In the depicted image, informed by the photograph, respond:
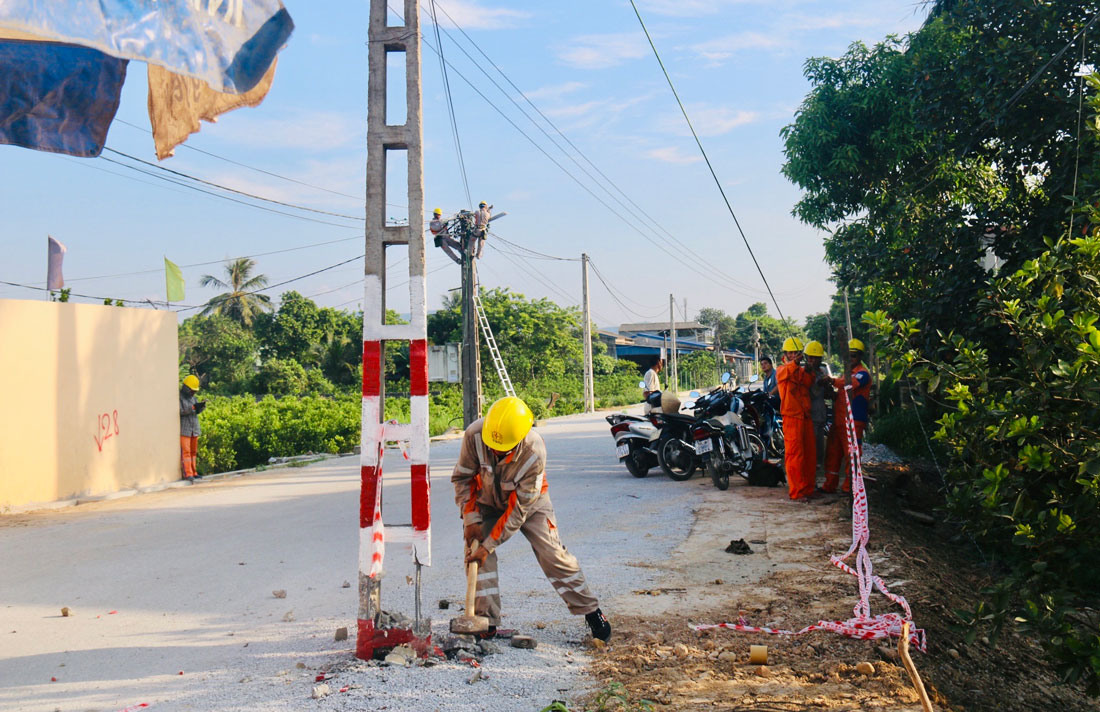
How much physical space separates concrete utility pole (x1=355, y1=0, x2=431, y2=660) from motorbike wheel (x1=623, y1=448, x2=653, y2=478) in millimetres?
7290

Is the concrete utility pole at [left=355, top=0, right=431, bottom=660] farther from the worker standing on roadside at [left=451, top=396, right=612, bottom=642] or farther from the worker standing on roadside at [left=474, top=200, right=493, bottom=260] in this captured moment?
the worker standing on roadside at [left=474, top=200, right=493, bottom=260]

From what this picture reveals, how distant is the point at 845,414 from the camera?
30.5 feet

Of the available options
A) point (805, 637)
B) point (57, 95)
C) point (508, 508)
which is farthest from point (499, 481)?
point (57, 95)

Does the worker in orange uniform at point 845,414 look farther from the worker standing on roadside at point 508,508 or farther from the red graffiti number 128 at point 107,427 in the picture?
the red graffiti number 128 at point 107,427

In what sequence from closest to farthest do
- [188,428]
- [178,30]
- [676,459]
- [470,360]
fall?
[178,30] < [676,459] < [188,428] < [470,360]

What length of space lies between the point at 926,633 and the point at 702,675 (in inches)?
65.1

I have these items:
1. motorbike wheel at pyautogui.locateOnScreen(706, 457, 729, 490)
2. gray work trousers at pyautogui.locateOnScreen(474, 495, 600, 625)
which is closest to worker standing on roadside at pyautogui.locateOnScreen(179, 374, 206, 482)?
motorbike wheel at pyautogui.locateOnScreen(706, 457, 729, 490)

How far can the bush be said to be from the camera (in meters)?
3.62

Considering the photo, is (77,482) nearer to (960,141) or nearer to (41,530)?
(41,530)

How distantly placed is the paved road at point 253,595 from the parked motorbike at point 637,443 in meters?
0.48

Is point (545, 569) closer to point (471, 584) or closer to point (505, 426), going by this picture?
point (471, 584)

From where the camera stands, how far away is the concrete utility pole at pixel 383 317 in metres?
4.40

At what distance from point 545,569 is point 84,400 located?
9042 millimetres

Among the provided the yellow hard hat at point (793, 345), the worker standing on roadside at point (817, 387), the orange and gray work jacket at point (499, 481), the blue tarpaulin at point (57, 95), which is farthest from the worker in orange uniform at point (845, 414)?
the blue tarpaulin at point (57, 95)
